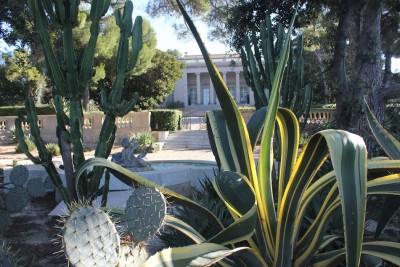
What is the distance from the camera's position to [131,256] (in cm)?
196

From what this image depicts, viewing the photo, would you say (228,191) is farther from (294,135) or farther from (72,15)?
(72,15)

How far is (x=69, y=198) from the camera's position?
12.8 feet

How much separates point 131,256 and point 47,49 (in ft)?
7.96

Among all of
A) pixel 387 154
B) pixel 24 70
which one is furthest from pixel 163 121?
pixel 387 154

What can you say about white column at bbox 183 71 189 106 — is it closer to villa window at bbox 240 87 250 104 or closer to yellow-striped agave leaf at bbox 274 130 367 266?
villa window at bbox 240 87 250 104

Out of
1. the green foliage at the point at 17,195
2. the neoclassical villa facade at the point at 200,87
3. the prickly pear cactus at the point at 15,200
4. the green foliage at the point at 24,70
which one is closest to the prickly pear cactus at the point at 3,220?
the green foliage at the point at 17,195

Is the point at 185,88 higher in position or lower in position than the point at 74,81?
higher

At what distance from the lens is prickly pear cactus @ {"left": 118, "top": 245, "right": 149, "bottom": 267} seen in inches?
75.1

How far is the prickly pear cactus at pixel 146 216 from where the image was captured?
1.98 m

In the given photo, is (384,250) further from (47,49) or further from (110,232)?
(47,49)

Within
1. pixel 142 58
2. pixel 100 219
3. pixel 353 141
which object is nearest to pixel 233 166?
pixel 353 141

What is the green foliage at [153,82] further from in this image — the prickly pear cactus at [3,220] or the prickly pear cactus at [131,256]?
the prickly pear cactus at [131,256]

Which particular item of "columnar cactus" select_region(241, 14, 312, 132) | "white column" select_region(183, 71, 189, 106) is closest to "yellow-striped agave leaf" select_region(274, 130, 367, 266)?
"columnar cactus" select_region(241, 14, 312, 132)

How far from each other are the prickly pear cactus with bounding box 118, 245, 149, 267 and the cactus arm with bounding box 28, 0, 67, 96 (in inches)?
82.6
